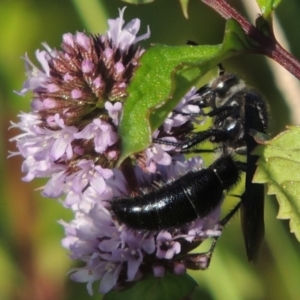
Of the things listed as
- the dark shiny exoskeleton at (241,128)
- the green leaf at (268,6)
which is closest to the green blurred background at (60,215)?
the dark shiny exoskeleton at (241,128)

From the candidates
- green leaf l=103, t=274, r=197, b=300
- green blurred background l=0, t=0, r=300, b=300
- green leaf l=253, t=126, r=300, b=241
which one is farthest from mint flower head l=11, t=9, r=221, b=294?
green blurred background l=0, t=0, r=300, b=300

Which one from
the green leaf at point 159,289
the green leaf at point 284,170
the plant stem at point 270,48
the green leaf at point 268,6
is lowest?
the green leaf at point 159,289

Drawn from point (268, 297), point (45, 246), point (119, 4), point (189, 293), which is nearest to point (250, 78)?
point (119, 4)

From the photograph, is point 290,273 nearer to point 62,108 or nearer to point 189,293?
point 189,293

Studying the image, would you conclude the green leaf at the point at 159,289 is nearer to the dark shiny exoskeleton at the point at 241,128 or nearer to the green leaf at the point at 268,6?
the dark shiny exoskeleton at the point at 241,128

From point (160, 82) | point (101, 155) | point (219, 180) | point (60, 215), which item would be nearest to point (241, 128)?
point (219, 180)

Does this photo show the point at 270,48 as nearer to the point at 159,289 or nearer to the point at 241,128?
the point at 241,128

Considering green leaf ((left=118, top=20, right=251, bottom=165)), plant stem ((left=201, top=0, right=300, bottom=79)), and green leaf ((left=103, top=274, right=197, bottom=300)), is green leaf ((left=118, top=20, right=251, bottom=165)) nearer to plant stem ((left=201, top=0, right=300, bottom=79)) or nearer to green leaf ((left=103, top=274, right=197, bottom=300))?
plant stem ((left=201, top=0, right=300, bottom=79))
